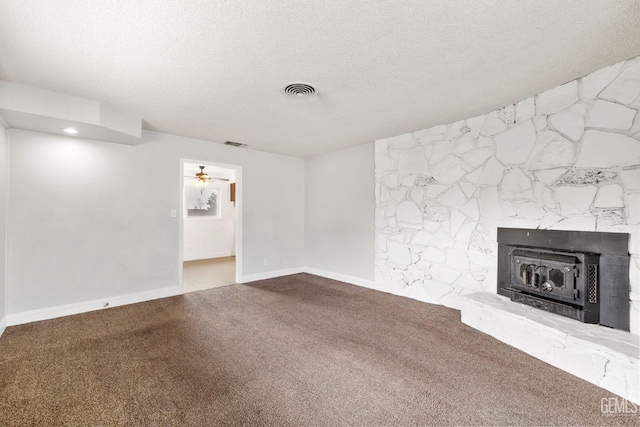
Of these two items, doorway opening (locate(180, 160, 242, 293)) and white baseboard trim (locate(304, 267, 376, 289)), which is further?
doorway opening (locate(180, 160, 242, 293))

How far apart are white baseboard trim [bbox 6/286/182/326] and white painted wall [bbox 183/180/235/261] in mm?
3605

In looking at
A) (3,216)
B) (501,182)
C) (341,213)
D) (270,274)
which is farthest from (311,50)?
(270,274)

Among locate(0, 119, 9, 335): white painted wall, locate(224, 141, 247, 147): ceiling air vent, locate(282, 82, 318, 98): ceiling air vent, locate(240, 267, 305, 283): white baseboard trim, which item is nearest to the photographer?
locate(282, 82, 318, 98): ceiling air vent

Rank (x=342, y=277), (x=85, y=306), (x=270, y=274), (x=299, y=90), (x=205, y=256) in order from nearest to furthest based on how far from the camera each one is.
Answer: (x=299, y=90), (x=85, y=306), (x=342, y=277), (x=270, y=274), (x=205, y=256)

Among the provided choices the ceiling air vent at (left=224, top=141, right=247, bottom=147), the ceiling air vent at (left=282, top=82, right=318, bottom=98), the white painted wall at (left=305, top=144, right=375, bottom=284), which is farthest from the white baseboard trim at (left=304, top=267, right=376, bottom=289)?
the ceiling air vent at (left=282, top=82, right=318, bottom=98)

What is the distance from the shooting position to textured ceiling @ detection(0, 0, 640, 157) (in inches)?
68.2

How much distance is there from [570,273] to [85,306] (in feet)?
17.5

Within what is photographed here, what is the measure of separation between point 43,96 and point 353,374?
380cm

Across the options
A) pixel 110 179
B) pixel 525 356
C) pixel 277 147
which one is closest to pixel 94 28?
pixel 110 179

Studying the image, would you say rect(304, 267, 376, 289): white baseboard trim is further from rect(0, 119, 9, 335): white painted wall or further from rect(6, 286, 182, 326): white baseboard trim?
rect(0, 119, 9, 335): white painted wall

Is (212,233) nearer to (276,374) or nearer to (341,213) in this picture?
(341,213)

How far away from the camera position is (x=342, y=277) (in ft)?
17.2

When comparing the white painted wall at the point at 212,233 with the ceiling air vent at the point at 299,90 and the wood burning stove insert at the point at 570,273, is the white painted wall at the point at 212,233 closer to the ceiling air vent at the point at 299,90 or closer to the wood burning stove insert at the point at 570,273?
the ceiling air vent at the point at 299,90

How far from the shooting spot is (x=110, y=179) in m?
3.82
